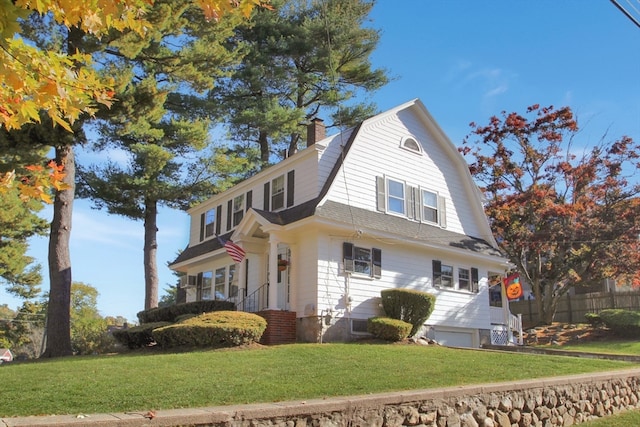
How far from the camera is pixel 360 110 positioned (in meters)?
31.4

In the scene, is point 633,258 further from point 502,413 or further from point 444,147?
point 502,413

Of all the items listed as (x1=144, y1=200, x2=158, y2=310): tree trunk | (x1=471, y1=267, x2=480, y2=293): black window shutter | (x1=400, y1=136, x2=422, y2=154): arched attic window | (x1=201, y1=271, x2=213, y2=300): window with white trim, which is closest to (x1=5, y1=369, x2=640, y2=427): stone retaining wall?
(x1=471, y1=267, x2=480, y2=293): black window shutter

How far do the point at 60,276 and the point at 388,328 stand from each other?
9.37m

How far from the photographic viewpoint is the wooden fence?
25234 millimetres

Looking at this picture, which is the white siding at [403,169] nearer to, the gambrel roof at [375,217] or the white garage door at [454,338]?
the gambrel roof at [375,217]

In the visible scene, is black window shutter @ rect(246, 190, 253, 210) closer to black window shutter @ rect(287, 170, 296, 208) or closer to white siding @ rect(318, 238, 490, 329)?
black window shutter @ rect(287, 170, 296, 208)

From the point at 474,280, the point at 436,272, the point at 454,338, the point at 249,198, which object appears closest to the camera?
the point at 436,272

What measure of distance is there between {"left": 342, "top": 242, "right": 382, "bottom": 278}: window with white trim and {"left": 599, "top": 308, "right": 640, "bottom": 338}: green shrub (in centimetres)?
1024

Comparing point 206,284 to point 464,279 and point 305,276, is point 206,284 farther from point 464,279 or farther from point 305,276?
point 464,279

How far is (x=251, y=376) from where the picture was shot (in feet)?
29.3

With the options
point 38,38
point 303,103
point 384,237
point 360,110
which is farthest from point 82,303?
point 384,237

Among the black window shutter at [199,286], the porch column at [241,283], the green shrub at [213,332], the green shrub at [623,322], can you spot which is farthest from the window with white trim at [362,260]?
the green shrub at [623,322]

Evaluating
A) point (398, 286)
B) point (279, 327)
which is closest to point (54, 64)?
point (279, 327)

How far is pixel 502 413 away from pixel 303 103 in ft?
91.4
